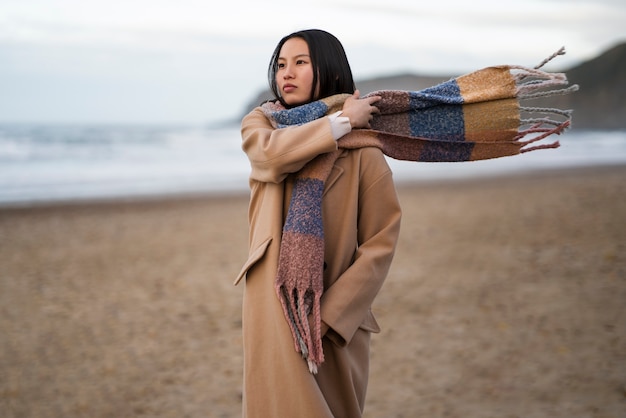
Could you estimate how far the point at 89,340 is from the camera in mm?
4984

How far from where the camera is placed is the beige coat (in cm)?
184

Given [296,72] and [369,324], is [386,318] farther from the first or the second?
[296,72]

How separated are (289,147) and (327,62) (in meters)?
0.33

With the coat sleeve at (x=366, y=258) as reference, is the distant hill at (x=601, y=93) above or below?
above

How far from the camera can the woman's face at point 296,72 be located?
1960 mm

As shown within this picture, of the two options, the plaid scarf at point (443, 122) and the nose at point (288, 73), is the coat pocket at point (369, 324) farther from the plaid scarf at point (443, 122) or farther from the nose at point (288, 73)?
the nose at point (288, 73)

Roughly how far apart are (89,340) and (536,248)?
4774 millimetres

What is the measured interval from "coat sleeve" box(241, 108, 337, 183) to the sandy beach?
2308 mm

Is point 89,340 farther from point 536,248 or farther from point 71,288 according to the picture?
point 536,248

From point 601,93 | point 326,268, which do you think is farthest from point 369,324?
point 601,93

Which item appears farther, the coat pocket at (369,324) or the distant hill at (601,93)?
the distant hill at (601,93)

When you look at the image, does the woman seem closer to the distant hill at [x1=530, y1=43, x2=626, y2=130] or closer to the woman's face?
the woman's face

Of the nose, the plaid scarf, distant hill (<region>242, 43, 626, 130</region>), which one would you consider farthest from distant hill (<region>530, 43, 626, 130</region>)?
the nose

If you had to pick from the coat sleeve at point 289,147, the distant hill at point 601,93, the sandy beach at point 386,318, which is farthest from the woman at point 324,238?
the distant hill at point 601,93
